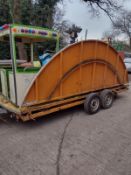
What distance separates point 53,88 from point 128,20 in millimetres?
33441

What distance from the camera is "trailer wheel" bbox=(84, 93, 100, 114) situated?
467 centimetres

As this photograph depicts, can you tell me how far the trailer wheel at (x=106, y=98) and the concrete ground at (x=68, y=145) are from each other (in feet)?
1.40

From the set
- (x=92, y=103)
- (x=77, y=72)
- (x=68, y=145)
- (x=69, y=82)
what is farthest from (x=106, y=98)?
(x=68, y=145)

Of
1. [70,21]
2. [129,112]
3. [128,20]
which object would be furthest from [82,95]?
[128,20]

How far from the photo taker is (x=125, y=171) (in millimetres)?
2600

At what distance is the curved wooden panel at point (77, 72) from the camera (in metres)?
3.75

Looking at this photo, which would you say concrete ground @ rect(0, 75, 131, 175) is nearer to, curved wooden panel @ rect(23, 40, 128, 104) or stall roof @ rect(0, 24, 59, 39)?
curved wooden panel @ rect(23, 40, 128, 104)

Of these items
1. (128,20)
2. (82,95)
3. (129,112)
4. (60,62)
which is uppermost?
(128,20)

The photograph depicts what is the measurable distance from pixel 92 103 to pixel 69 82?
990 millimetres

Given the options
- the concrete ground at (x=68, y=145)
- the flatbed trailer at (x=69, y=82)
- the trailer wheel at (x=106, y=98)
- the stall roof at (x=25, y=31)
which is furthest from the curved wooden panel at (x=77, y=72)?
the concrete ground at (x=68, y=145)

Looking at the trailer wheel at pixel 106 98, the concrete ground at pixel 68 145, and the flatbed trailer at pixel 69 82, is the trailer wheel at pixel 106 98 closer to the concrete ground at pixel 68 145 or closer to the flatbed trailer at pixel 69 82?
the flatbed trailer at pixel 69 82

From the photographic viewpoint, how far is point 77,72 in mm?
4449

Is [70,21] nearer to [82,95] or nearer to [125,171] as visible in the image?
[82,95]

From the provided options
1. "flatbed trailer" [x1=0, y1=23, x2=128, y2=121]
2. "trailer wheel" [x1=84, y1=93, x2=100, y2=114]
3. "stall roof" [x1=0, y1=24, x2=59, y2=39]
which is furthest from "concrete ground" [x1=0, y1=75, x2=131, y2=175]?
"stall roof" [x1=0, y1=24, x2=59, y2=39]
